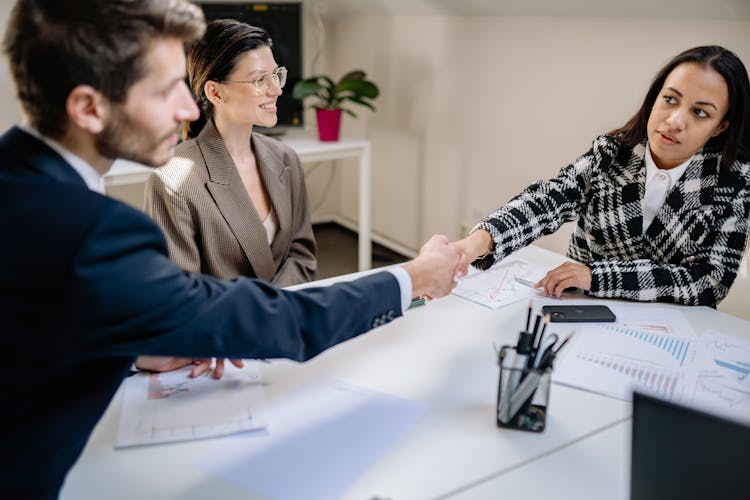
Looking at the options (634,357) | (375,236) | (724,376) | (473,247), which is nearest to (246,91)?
(473,247)

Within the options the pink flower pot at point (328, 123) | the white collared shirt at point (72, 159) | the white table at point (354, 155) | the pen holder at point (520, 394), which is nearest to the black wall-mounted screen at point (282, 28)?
the white table at point (354, 155)

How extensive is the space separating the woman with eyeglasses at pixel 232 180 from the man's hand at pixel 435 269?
56 centimetres

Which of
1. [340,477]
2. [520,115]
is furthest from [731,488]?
[520,115]

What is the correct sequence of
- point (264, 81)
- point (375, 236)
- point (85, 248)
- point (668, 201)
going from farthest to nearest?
point (375, 236)
point (264, 81)
point (668, 201)
point (85, 248)

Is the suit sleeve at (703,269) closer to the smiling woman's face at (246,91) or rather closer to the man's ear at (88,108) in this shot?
the smiling woman's face at (246,91)

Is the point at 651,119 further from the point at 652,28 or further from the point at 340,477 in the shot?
the point at 340,477

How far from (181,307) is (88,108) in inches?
11.6

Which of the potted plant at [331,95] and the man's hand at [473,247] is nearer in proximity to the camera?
the man's hand at [473,247]

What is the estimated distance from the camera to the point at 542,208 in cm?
182

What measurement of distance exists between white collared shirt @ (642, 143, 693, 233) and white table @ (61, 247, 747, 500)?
25.4 inches

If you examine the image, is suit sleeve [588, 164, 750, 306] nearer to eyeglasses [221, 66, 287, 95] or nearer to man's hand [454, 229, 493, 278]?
man's hand [454, 229, 493, 278]

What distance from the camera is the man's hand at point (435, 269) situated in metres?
1.31

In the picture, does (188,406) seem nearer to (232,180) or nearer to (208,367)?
(208,367)

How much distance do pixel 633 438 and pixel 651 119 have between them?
127 cm
